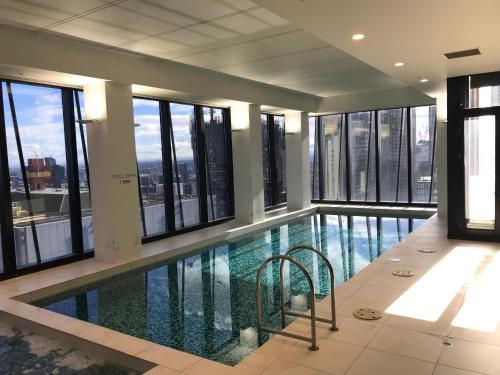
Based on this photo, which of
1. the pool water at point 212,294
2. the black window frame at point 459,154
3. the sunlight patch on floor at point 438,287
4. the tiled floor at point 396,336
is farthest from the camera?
the black window frame at point 459,154

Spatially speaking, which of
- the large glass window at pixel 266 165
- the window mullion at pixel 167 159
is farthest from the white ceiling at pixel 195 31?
the large glass window at pixel 266 165

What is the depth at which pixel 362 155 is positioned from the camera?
41.1 feet

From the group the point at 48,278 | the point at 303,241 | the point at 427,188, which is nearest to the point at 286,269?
the point at 303,241

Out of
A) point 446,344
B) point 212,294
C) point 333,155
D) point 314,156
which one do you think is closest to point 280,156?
point 314,156

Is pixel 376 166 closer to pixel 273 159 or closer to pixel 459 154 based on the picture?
pixel 273 159

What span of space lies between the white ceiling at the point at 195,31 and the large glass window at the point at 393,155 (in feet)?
15.8

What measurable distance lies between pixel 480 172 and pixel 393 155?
551cm

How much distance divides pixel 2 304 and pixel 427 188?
413 inches

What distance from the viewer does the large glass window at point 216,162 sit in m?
9.77

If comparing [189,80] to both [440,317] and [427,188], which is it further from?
[427,188]

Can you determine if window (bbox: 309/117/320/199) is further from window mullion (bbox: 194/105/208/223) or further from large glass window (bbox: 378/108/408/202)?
window mullion (bbox: 194/105/208/223)

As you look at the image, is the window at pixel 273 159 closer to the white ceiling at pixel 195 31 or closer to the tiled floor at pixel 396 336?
the white ceiling at pixel 195 31

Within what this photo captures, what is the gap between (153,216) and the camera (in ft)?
27.0

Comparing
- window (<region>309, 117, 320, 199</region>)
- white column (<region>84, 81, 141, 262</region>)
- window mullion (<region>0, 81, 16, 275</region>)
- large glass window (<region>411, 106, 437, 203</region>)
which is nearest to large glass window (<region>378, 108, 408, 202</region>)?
large glass window (<region>411, 106, 437, 203</region>)
